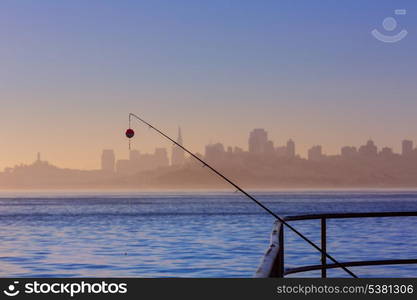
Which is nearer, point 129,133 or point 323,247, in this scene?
point 323,247

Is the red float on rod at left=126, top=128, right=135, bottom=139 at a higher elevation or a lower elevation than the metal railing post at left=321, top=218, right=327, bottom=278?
higher

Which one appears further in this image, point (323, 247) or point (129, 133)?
point (129, 133)

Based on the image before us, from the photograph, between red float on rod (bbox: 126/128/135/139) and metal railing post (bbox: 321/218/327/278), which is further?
red float on rod (bbox: 126/128/135/139)

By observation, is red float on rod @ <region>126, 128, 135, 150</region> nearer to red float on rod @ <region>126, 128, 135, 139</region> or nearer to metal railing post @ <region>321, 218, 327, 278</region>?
red float on rod @ <region>126, 128, 135, 139</region>

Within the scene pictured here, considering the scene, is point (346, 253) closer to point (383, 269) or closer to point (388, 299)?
point (383, 269)

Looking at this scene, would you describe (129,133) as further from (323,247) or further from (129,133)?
(323,247)

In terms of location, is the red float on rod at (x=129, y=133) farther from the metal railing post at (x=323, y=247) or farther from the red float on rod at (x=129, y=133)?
the metal railing post at (x=323, y=247)

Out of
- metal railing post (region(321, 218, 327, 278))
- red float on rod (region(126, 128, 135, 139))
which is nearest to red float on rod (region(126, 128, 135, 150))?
red float on rod (region(126, 128, 135, 139))

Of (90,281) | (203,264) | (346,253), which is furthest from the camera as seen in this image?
(346,253)

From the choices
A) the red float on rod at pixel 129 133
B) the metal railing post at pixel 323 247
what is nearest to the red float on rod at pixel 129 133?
the red float on rod at pixel 129 133

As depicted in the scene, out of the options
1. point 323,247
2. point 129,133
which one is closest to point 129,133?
point 129,133

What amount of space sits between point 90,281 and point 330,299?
295 centimetres

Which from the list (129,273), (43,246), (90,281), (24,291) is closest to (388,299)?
(90,281)

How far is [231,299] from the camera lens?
7109mm
